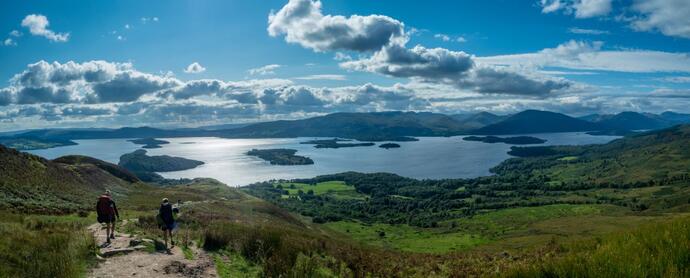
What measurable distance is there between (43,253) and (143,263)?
145 inches

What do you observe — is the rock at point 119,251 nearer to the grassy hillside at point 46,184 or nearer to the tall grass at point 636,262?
the tall grass at point 636,262

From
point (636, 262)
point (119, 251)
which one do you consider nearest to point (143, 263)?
point (119, 251)

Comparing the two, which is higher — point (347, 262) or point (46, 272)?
point (46, 272)

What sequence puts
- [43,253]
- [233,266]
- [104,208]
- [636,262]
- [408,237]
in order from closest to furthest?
[636,262] → [43,253] → [233,266] → [104,208] → [408,237]

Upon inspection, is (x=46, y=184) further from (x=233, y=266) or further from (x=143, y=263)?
(x=233, y=266)

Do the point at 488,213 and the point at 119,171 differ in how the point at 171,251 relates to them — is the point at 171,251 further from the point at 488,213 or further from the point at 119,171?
the point at 488,213

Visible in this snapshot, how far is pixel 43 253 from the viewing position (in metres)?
14.9

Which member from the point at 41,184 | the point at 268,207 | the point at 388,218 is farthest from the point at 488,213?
the point at 41,184

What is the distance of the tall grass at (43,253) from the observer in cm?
1287

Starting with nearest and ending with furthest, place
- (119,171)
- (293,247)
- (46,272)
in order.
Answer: (46,272) → (293,247) → (119,171)

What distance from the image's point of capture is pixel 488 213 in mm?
186000

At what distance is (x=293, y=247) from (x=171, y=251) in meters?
6.00

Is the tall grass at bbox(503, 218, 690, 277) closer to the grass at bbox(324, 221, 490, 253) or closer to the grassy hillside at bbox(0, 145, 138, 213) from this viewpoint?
the grassy hillside at bbox(0, 145, 138, 213)

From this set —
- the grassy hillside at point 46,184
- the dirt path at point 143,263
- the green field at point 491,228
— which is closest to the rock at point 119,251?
the dirt path at point 143,263
